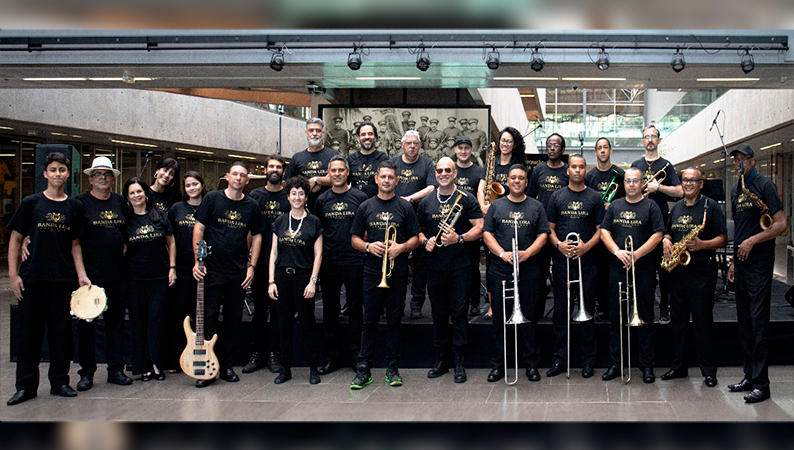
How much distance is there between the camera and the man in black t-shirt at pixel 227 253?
6.01 metres

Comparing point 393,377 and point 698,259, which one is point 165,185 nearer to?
point 393,377

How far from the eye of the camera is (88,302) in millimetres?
5656

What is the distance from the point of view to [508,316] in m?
5.98

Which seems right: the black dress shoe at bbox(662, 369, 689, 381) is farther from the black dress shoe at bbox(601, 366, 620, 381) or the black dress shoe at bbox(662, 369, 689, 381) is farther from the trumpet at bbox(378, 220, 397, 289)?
the trumpet at bbox(378, 220, 397, 289)

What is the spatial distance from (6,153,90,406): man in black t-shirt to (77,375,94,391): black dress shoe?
0.15 meters

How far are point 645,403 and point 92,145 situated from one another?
1534 cm

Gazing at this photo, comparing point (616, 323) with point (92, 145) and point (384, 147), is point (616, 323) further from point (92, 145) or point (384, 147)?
point (92, 145)

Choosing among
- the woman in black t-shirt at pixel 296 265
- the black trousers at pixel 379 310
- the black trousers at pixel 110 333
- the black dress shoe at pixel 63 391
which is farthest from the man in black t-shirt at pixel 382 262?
the black dress shoe at pixel 63 391

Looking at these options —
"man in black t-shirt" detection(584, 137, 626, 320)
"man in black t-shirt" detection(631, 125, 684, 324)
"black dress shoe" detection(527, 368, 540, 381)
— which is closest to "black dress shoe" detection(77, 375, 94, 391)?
"black dress shoe" detection(527, 368, 540, 381)

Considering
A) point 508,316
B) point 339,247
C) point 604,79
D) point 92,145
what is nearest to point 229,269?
point 339,247

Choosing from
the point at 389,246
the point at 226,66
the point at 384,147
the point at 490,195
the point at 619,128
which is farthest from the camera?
the point at 619,128

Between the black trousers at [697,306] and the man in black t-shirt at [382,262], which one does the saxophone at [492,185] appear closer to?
the man in black t-shirt at [382,262]

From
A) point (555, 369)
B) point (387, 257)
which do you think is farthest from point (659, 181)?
point (387, 257)

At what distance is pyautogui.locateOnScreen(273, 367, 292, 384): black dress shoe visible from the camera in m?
6.06
